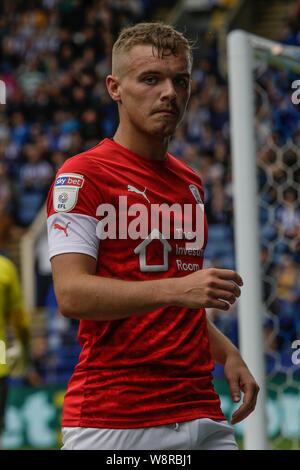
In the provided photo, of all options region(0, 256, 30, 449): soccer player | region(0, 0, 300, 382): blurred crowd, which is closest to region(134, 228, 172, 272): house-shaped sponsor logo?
region(0, 256, 30, 449): soccer player

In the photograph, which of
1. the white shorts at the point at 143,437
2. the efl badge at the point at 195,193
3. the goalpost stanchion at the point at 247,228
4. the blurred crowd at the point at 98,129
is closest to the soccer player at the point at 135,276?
the white shorts at the point at 143,437

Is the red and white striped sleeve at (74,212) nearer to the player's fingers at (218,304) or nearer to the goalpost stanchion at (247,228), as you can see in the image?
the player's fingers at (218,304)

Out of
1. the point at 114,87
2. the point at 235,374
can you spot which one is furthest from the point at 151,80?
the point at 235,374

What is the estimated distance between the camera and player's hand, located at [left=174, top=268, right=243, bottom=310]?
1.51 m

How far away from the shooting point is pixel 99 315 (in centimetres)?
160

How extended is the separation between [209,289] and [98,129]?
932 cm

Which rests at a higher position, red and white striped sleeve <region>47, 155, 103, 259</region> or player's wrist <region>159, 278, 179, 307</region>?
red and white striped sleeve <region>47, 155, 103, 259</region>

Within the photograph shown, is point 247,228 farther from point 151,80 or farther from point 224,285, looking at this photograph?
point 224,285

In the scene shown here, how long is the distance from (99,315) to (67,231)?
202mm

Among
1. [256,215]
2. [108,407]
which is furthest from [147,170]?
[256,215]

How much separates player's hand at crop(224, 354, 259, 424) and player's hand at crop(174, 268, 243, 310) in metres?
0.45

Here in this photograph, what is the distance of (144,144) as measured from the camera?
6.11ft

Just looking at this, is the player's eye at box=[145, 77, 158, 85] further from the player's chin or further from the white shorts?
the white shorts
